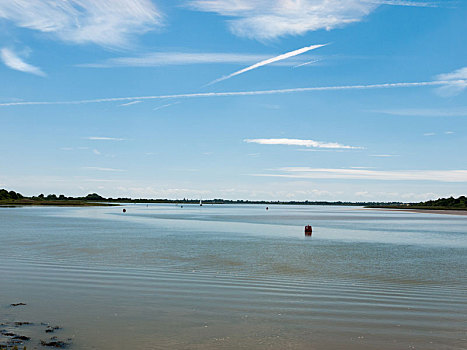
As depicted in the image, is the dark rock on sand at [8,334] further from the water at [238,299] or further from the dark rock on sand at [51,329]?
the dark rock on sand at [51,329]

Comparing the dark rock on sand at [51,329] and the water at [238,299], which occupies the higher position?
the dark rock on sand at [51,329]

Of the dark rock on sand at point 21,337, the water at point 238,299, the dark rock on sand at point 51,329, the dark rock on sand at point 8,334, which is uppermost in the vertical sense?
the dark rock on sand at point 8,334

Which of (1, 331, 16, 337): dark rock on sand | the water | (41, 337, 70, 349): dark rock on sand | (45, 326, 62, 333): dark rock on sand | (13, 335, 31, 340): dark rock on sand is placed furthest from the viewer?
(45, 326, 62, 333): dark rock on sand

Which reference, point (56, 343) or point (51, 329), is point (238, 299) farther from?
point (56, 343)

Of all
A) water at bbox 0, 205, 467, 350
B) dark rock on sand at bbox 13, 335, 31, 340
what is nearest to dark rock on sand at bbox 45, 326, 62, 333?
water at bbox 0, 205, 467, 350

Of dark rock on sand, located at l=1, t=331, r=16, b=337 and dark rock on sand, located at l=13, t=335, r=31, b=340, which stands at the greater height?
dark rock on sand, located at l=1, t=331, r=16, b=337

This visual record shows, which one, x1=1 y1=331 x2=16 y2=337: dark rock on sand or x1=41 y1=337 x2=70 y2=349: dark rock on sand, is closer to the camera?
x1=41 y1=337 x2=70 y2=349: dark rock on sand

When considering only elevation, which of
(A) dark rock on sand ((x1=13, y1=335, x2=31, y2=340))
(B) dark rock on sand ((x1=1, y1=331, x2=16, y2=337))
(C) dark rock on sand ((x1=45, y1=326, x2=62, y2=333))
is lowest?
(C) dark rock on sand ((x1=45, y1=326, x2=62, y2=333))

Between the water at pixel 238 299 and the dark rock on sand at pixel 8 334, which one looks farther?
the water at pixel 238 299

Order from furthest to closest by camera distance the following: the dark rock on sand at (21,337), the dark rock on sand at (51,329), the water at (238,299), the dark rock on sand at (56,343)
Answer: the dark rock on sand at (51,329) < the water at (238,299) < the dark rock on sand at (21,337) < the dark rock on sand at (56,343)

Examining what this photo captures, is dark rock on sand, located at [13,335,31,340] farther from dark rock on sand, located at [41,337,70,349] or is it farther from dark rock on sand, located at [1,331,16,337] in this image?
dark rock on sand, located at [41,337,70,349]

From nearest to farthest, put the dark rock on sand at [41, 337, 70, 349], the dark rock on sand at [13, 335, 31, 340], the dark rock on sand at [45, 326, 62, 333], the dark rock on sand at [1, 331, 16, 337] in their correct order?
the dark rock on sand at [41, 337, 70, 349] < the dark rock on sand at [13, 335, 31, 340] < the dark rock on sand at [1, 331, 16, 337] < the dark rock on sand at [45, 326, 62, 333]

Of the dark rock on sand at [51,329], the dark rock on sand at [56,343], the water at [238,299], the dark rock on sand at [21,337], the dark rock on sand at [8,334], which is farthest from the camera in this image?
the dark rock on sand at [51,329]

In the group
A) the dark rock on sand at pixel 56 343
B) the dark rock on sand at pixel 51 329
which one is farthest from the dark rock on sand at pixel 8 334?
the dark rock on sand at pixel 56 343
